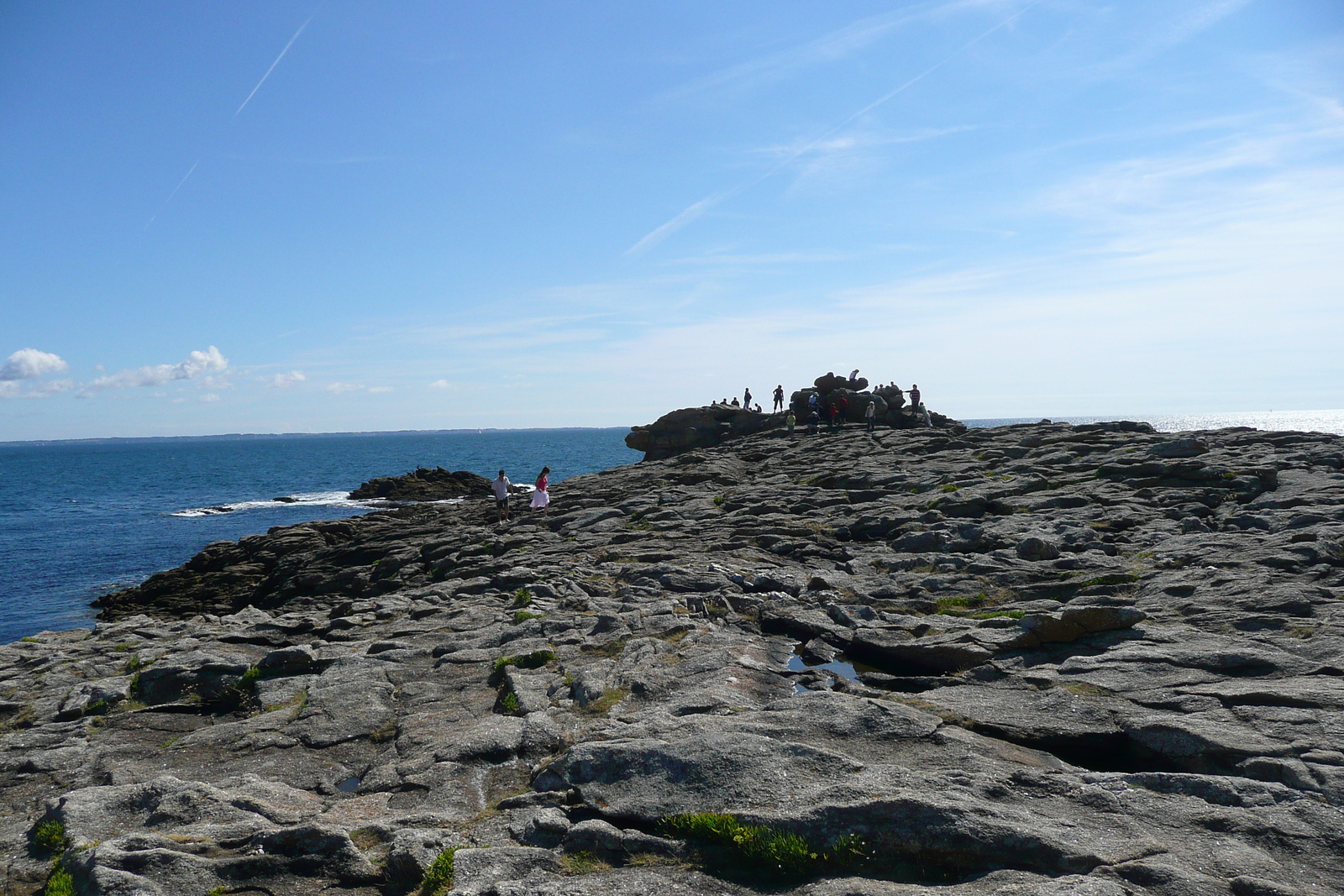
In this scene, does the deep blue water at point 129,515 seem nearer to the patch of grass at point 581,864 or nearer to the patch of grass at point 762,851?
the patch of grass at point 581,864

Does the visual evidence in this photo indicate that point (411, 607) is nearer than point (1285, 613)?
No

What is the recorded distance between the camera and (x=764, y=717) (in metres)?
10.9

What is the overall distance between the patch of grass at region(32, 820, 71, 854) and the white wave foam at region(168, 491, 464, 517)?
195 feet

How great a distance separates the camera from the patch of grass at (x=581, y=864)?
787 cm

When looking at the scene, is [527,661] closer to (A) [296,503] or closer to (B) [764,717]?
(B) [764,717]

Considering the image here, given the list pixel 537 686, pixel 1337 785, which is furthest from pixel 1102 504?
pixel 537 686

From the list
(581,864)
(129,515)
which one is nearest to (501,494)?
(581,864)

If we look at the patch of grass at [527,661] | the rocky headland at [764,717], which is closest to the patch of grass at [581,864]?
the rocky headland at [764,717]

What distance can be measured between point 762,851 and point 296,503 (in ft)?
277

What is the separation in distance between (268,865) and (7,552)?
202 feet

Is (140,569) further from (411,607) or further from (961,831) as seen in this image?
(961,831)

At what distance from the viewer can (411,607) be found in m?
22.0

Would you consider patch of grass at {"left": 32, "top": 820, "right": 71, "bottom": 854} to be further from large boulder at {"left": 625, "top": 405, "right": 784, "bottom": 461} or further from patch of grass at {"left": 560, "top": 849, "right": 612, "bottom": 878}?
large boulder at {"left": 625, "top": 405, "right": 784, "bottom": 461}

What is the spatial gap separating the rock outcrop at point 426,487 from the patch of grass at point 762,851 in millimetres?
68347
